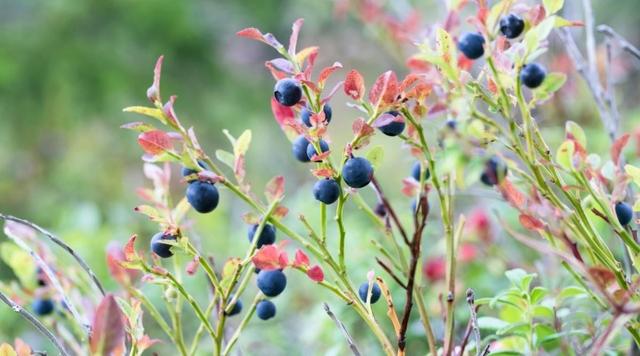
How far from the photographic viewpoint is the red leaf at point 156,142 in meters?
0.62

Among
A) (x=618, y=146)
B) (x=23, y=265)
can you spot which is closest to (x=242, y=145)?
(x=618, y=146)

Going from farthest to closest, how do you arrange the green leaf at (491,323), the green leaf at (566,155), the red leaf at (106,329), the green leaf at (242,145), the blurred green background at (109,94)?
the blurred green background at (109,94) → the green leaf at (491,323) → the green leaf at (242,145) → the green leaf at (566,155) → the red leaf at (106,329)

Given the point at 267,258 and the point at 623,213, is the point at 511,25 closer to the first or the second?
the point at 623,213

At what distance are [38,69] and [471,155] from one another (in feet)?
9.90

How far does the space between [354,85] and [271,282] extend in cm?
20

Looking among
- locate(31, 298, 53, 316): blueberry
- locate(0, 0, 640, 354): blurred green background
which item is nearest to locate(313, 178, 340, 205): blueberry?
locate(31, 298, 53, 316): blueberry

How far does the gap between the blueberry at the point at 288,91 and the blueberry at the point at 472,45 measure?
17cm

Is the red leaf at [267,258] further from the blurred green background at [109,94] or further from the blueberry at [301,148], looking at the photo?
the blurred green background at [109,94]

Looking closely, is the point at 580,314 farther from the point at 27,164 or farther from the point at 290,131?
the point at 27,164

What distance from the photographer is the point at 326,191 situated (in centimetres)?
62

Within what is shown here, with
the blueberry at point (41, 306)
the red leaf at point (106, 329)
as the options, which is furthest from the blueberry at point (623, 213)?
the blueberry at point (41, 306)

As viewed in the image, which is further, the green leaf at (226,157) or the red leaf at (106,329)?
the green leaf at (226,157)

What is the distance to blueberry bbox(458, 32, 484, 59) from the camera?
676mm

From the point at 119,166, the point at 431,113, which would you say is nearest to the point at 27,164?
the point at 119,166
